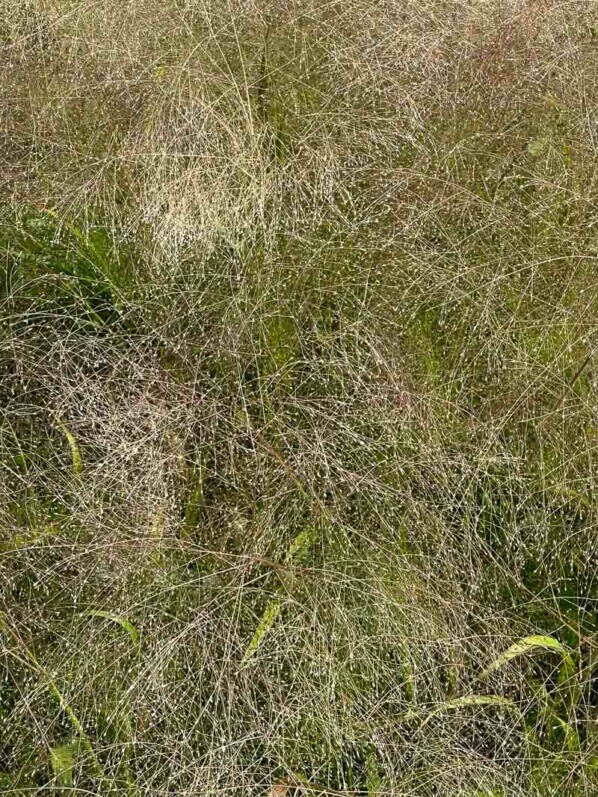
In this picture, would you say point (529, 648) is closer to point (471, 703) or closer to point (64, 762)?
point (471, 703)

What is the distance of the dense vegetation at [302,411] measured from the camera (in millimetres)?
1607

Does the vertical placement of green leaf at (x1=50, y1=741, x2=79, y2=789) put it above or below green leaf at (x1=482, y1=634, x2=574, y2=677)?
below

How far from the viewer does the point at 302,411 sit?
180 cm

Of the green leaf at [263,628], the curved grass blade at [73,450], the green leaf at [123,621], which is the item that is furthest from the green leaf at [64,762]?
the curved grass blade at [73,450]

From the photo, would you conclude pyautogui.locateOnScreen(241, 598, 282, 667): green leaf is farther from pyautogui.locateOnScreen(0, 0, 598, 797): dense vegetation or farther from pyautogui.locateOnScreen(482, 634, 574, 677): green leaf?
pyautogui.locateOnScreen(482, 634, 574, 677): green leaf

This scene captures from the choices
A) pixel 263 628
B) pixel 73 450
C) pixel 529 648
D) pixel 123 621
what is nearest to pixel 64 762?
pixel 123 621

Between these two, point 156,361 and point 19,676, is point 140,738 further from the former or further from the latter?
point 156,361

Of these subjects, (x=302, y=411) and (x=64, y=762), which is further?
(x=302, y=411)

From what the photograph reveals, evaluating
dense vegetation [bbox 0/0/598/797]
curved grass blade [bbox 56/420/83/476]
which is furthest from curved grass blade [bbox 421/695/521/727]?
curved grass blade [bbox 56/420/83/476]

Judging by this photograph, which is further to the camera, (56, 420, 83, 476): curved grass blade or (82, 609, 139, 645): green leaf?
(56, 420, 83, 476): curved grass blade


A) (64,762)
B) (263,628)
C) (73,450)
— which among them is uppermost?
(73,450)

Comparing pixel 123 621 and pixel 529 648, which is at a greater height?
pixel 123 621

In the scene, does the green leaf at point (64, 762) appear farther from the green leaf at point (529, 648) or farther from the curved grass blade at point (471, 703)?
the green leaf at point (529, 648)

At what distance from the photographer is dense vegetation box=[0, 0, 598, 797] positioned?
161 centimetres
